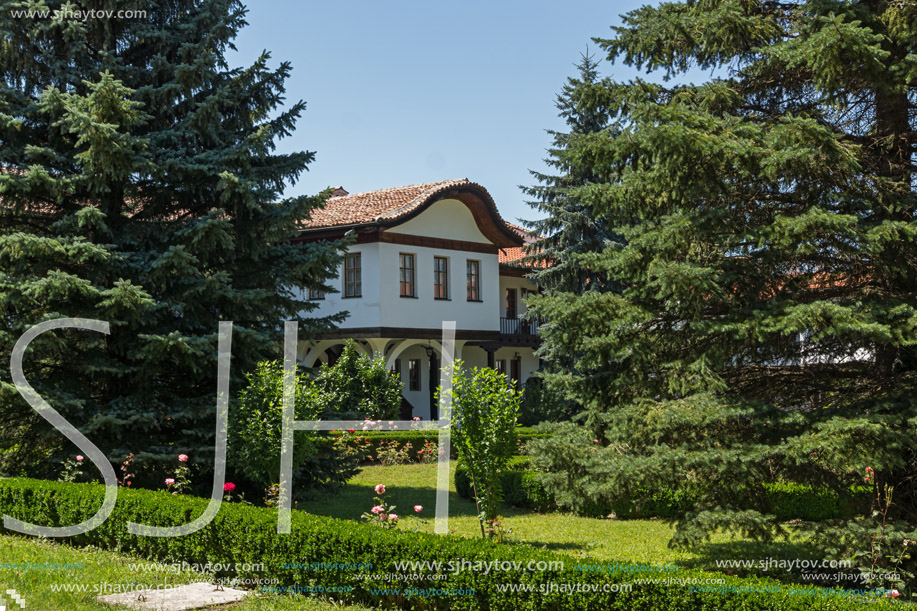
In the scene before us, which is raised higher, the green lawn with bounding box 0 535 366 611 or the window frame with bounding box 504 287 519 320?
the window frame with bounding box 504 287 519 320

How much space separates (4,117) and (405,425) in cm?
1324

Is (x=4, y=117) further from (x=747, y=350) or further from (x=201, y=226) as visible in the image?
(x=747, y=350)

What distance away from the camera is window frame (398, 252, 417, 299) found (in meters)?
25.0

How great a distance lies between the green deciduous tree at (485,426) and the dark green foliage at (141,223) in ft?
12.3

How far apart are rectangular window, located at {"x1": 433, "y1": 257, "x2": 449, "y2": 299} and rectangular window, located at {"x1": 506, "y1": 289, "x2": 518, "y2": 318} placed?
6251 mm

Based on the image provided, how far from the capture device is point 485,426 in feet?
33.0

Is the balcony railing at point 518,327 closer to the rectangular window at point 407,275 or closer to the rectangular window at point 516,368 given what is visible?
the rectangular window at point 516,368

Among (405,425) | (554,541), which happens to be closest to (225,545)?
(554,541)

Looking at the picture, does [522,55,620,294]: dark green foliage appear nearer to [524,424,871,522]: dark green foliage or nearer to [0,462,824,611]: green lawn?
[0,462,824,611]: green lawn

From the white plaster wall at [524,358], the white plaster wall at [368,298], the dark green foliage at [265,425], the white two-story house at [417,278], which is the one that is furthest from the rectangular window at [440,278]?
the dark green foliage at [265,425]

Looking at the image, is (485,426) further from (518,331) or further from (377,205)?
(518,331)

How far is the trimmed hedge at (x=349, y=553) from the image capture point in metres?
6.14

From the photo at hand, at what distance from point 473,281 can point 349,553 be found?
2027 centimetres

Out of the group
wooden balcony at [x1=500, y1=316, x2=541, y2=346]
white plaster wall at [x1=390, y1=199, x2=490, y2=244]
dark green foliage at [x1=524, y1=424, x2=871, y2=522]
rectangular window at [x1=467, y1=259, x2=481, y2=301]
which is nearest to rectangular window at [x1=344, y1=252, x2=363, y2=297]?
white plaster wall at [x1=390, y1=199, x2=490, y2=244]
